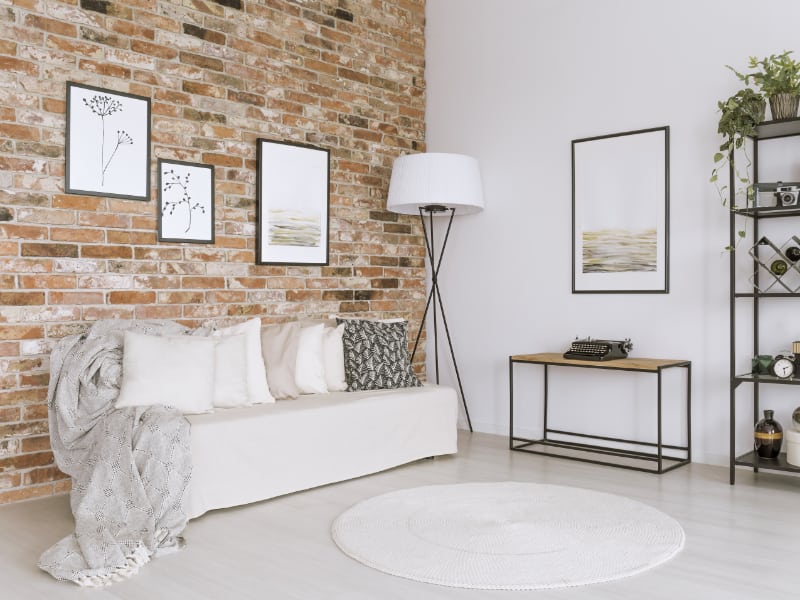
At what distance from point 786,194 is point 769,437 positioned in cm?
127

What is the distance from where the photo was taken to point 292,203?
4.88 m

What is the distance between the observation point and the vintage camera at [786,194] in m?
3.77

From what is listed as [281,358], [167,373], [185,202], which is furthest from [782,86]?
[167,373]

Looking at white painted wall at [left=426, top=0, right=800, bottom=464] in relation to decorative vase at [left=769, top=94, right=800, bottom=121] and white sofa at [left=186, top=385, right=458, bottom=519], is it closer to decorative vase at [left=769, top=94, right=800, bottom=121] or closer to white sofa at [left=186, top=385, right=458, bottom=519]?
decorative vase at [left=769, top=94, right=800, bottom=121]

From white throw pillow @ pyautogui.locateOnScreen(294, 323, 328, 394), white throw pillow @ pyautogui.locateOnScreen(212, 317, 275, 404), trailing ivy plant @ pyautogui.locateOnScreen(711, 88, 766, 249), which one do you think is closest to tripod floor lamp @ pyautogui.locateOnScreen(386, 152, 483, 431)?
white throw pillow @ pyautogui.locateOnScreen(294, 323, 328, 394)

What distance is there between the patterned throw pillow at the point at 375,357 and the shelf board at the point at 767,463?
191 centimetres

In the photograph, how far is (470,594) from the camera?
98.3 inches

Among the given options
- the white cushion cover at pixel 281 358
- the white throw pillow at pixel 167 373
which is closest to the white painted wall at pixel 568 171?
the white cushion cover at pixel 281 358

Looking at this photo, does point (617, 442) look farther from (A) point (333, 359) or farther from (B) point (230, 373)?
(B) point (230, 373)

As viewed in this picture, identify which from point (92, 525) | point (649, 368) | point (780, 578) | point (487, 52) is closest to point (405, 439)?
point (649, 368)

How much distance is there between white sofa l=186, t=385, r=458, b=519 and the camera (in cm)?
341

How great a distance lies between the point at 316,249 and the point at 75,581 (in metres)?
2.83

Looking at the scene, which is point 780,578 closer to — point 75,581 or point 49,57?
point 75,581

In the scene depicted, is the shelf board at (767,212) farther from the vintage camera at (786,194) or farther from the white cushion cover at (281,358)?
the white cushion cover at (281,358)
